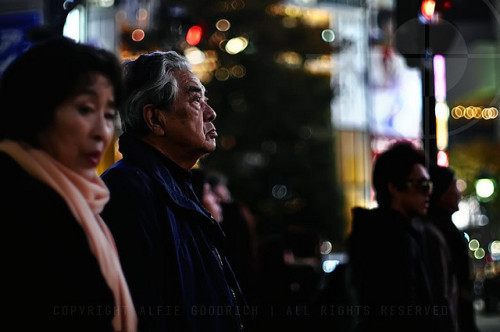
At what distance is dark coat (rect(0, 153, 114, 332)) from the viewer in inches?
82.7

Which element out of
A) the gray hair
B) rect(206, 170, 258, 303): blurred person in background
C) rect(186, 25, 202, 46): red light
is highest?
rect(186, 25, 202, 46): red light

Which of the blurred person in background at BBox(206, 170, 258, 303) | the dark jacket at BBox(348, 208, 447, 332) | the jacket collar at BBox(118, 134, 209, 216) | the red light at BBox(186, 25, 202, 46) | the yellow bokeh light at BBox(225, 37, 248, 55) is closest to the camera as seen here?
the jacket collar at BBox(118, 134, 209, 216)

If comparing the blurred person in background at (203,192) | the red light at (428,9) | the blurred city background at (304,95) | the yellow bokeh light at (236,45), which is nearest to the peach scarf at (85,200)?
the blurred city background at (304,95)

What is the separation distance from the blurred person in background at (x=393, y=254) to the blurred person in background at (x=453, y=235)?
2.57 ft

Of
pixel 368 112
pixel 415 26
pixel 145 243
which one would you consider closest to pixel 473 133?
pixel 368 112

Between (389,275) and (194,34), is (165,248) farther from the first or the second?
(194,34)

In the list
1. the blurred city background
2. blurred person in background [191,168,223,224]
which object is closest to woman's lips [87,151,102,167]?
the blurred city background

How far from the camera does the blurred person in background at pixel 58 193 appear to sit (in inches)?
83.4

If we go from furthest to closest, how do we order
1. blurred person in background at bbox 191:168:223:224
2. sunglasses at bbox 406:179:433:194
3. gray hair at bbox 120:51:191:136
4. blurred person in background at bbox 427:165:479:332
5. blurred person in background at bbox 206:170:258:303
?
blurred person in background at bbox 206:170:258:303, blurred person in background at bbox 191:168:223:224, blurred person in background at bbox 427:165:479:332, sunglasses at bbox 406:179:433:194, gray hair at bbox 120:51:191:136

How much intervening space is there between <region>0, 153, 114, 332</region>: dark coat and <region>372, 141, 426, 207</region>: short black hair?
3.74 meters

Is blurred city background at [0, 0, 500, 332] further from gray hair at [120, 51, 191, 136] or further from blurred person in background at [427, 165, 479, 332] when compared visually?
gray hair at [120, 51, 191, 136]

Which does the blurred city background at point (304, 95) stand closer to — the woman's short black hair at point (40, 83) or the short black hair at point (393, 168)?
the short black hair at point (393, 168)

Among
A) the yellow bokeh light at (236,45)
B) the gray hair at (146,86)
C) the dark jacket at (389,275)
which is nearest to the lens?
the gray hair at (146,86)

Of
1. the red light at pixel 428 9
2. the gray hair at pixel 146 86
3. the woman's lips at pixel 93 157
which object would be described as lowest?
the woman's lips at pixel 93 157
